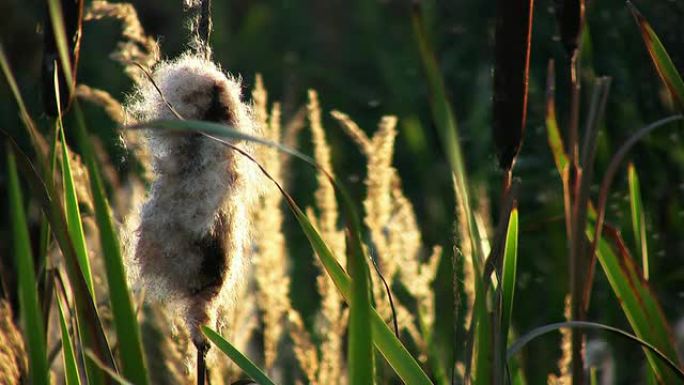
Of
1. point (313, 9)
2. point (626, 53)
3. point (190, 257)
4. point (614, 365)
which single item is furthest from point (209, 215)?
point (313, 9)

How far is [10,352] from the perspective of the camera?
846 mm

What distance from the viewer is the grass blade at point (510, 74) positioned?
0.68 metres

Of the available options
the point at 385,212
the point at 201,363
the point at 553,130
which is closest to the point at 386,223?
the point at 385,212

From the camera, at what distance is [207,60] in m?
0.76

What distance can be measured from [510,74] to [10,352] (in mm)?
454

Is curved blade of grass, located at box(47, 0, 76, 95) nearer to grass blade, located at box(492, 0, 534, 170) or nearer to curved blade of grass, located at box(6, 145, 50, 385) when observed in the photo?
curved blade of grass, located at box(6, 145, 50, 385)

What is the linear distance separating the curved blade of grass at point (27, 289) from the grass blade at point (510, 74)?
31 centimetres

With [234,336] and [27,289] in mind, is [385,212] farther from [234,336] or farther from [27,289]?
[27,289]

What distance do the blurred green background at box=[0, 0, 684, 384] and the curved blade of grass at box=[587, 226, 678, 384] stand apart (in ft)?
0.36

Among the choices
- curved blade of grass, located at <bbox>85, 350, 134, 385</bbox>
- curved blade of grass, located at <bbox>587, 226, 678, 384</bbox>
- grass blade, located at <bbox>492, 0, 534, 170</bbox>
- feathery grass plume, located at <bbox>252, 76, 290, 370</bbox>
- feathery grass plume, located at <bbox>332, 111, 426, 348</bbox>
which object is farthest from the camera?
feathery grass plume, located at <bbox>252, 76, 290, 370</bbox>

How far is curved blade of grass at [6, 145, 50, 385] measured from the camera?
2.07 ft

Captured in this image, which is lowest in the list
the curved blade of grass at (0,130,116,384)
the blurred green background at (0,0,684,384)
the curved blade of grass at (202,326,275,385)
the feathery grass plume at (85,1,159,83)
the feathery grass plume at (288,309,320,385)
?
the curved blade of grass at (202,326,275,385)

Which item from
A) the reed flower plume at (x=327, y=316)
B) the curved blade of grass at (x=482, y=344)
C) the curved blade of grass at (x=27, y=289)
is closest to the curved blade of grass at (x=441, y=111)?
the curved blade of grass at (x=482, y=344)

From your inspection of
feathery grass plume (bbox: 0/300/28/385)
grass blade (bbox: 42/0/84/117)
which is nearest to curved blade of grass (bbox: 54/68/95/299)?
grass blade (bbox: 42/0/84/117)
